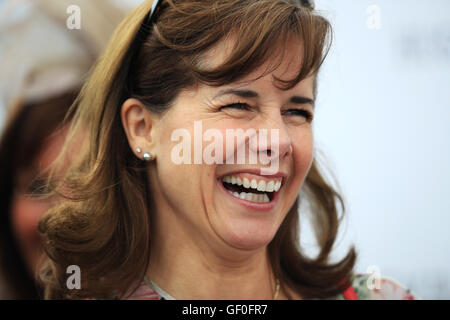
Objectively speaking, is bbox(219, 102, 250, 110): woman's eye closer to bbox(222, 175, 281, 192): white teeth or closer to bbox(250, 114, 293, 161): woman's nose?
bbox(250, 114, 293, 161): woman's nose

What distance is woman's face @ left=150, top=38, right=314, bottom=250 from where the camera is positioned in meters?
1.48

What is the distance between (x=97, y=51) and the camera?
2943 mm

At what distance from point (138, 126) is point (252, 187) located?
0.40m

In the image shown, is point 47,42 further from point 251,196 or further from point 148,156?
point 251,196

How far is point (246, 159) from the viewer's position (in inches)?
59.0

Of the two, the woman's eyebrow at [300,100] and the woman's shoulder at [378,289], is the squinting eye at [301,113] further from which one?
the woman's shoulder at [378,289]

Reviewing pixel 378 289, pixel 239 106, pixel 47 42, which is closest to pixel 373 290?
pixel 378 289

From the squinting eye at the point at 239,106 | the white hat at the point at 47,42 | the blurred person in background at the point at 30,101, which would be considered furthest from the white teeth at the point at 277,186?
the white hat at the point at 47,42

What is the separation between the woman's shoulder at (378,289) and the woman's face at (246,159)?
45 centimetres

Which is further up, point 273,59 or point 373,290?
point 273,59

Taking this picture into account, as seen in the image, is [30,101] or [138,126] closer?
[138,126]

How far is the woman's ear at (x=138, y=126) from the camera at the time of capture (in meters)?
1.64
